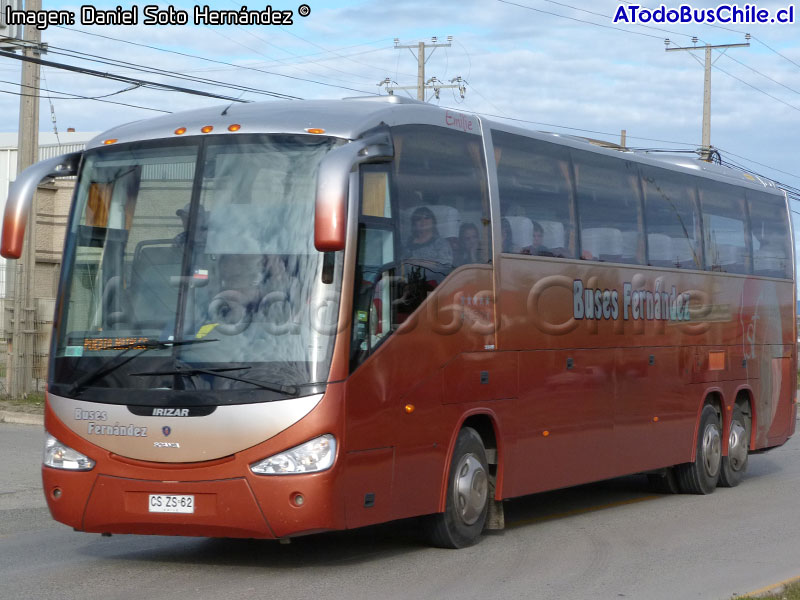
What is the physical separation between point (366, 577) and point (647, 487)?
7587 mm

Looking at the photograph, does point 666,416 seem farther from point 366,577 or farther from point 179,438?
point 179,438

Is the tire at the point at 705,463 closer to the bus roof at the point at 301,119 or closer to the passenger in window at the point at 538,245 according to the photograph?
the passenger in window at the point at 538,245

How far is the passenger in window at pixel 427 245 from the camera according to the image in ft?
31.5

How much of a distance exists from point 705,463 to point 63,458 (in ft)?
28.7

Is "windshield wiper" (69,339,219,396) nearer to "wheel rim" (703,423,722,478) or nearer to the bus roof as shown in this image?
the bus roof

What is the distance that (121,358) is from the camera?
871 cm

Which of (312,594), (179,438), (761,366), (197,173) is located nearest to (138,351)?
(179,438)

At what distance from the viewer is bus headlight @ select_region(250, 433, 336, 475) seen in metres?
8.34

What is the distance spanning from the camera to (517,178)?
37.1 ft

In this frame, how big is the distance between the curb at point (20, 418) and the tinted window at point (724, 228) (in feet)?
38.2

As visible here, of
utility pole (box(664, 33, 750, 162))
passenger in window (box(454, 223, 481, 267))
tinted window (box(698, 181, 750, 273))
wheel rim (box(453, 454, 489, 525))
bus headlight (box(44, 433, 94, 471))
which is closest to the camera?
bus headlight (box(44, 433, 94, 471))

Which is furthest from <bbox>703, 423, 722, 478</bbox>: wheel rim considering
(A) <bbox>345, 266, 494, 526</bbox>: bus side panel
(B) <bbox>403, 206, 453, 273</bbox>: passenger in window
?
(B) <bbox>403, 206, 453, 273</bbox>: passenger in window

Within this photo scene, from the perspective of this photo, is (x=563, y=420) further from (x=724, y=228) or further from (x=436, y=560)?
(x=724, y=228)

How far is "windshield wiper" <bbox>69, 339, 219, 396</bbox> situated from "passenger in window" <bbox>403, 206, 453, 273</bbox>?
6.19ft
